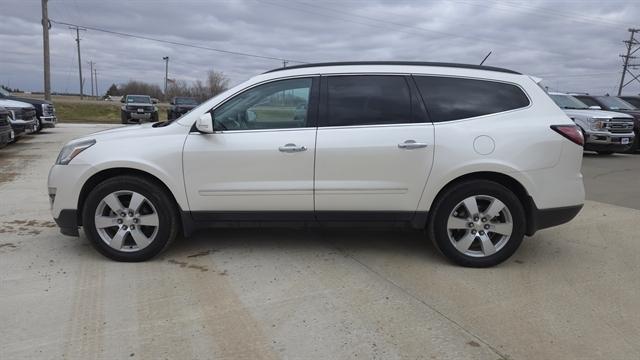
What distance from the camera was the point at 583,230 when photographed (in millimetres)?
6195

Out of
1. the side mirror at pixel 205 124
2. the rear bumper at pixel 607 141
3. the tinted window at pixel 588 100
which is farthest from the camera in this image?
the tinted window at pixel 588 100

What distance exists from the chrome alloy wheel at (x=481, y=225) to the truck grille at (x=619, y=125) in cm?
1180

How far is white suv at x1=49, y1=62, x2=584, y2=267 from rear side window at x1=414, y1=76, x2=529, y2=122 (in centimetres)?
1

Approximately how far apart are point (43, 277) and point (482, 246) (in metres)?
3.74

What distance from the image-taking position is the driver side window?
4.77 meters

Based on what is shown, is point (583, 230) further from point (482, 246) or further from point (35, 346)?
point (35, 346)

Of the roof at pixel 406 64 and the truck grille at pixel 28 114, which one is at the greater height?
the roof at pixel 406 64

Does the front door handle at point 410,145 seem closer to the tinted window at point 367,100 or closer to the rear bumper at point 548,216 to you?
the tinted window at point 367,100

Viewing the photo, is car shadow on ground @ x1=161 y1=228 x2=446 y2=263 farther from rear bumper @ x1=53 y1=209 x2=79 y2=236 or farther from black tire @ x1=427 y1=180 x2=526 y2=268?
rear bumper @ x1=53 y1=209 x2=79 y2=236

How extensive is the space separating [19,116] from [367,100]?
43.2 ft

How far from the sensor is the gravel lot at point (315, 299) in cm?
335

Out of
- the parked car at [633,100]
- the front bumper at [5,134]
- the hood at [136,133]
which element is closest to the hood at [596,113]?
the parked car at [633,100]

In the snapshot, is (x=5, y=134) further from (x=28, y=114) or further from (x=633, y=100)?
(x=633, y=100)

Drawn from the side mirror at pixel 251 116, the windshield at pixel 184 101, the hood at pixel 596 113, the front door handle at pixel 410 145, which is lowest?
the front door handle at pixel 410 145
